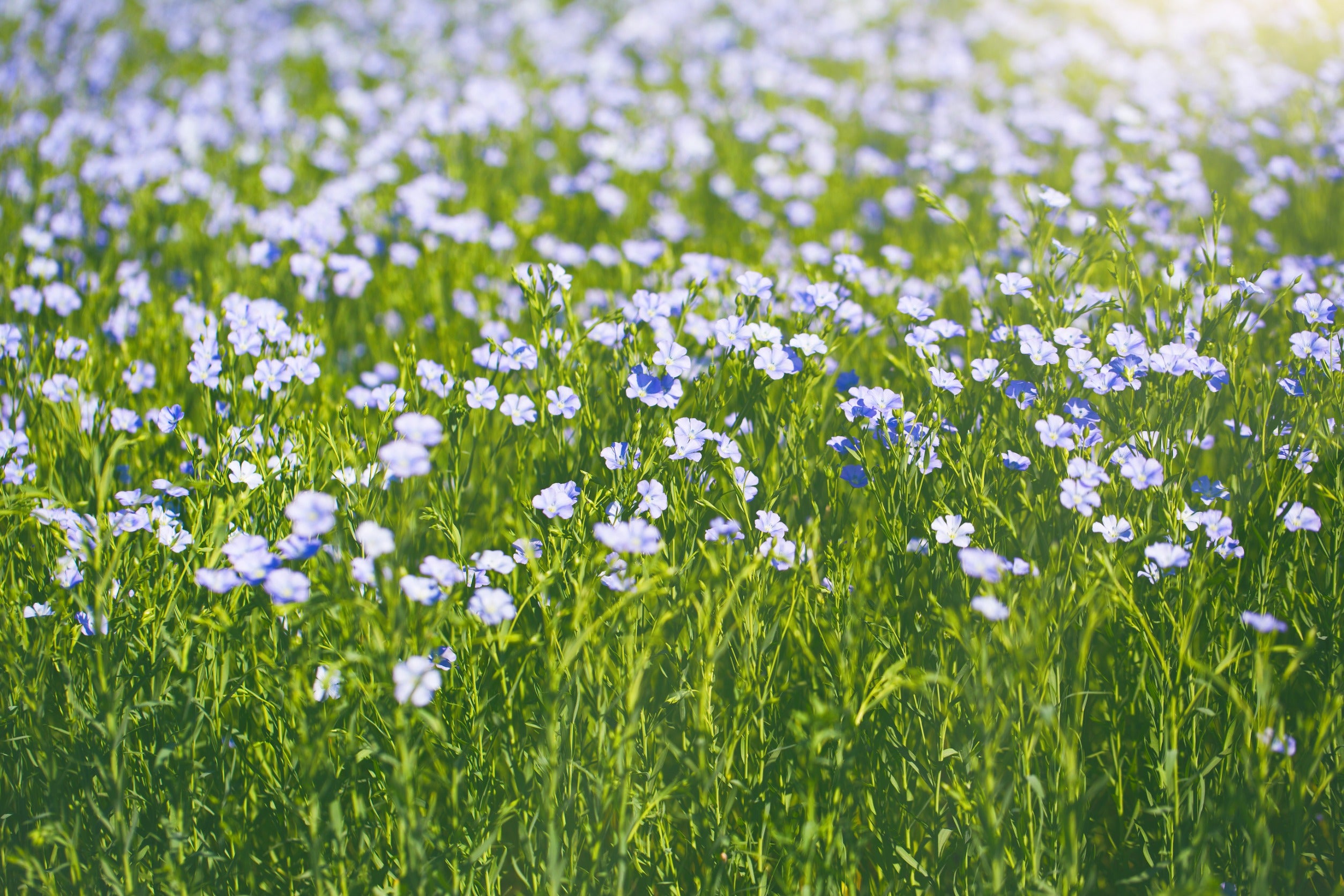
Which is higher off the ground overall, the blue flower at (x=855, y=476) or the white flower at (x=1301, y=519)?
the blue flower at (x=855, y=476)

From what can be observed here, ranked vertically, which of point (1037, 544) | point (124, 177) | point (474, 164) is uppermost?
point (474, 164)

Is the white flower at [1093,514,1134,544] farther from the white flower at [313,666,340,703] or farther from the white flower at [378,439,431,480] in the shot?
the white flower at [313,666,340,703]

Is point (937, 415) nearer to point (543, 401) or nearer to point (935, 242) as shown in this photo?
point (543, 401)

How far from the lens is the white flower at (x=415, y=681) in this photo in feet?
4.64

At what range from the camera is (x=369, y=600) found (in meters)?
1.69

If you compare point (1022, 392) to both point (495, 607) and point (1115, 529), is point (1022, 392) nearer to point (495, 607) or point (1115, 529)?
point (1115, 529)

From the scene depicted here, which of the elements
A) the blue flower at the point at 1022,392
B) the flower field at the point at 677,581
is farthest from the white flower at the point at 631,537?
the blue flower at the point at 1022,392

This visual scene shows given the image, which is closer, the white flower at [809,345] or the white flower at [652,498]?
the white flower at [652,498]

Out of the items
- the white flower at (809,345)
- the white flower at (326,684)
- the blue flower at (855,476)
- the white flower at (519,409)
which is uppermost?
the white flower at (809,345)

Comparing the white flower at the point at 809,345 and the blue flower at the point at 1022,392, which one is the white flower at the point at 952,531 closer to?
the blue flower at the point at 1022,392

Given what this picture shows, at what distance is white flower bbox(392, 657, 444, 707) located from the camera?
142 cm

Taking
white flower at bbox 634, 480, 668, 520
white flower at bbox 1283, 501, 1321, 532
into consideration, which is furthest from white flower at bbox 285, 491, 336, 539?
white flower at bbox 1283, 501, 1321, 532

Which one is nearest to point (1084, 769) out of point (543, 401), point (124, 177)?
point (543, 401)

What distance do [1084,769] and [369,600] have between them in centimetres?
170
